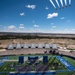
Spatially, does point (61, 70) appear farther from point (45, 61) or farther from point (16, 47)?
point (16, 47)

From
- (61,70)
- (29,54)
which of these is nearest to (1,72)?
(61,70)

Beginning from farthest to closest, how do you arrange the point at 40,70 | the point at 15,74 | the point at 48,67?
the point at 48,67 → the point at 40,70 → the point at 15,74

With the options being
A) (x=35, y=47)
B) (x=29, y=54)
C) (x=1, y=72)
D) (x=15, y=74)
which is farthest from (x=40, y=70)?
(x=35, y=47)

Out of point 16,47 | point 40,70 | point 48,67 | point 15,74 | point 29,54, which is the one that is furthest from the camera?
point 16,47

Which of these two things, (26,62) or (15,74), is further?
(26,62)

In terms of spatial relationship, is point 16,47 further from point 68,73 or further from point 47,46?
point 68,73

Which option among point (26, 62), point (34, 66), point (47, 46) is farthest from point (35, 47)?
point (34, 66)

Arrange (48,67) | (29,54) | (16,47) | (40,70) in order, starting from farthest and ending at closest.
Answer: (16,47), (29,54), (48,67), (40,70)

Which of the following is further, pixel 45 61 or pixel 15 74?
pixel 45 61

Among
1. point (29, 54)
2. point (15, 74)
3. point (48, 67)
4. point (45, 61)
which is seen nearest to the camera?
point (15, 74)
